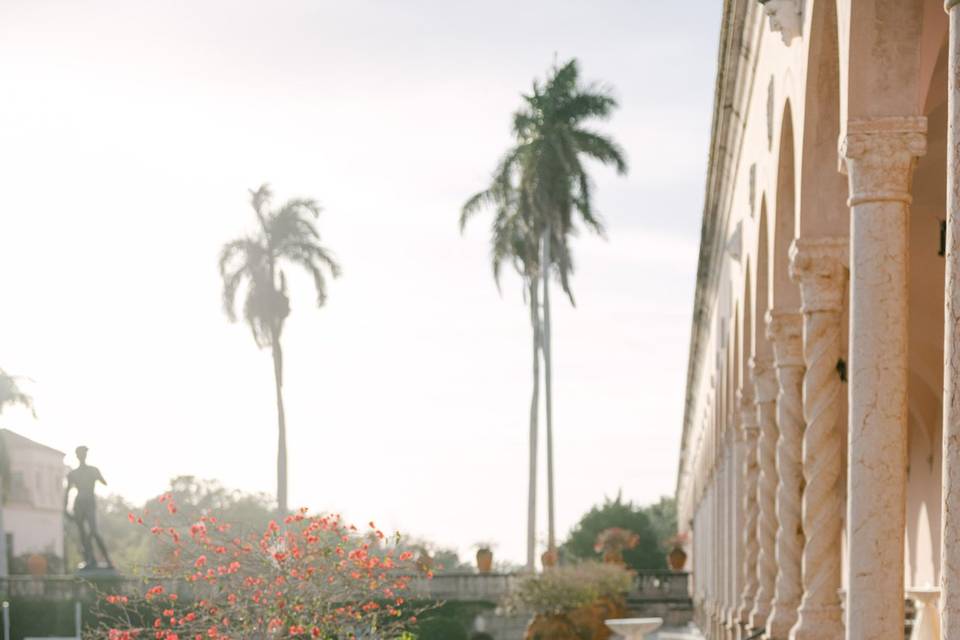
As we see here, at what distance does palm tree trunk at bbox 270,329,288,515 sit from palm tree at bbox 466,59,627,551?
930 centimetres

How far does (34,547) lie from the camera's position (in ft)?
280

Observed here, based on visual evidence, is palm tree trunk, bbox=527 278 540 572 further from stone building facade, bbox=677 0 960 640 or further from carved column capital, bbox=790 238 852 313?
carved column capital, bbox=790 238 852 313

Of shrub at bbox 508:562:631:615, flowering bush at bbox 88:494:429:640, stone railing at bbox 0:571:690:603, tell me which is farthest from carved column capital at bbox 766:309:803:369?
stone railing at bbox 0:571:690:603

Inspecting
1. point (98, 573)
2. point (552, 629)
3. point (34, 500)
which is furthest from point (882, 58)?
point (34, 500)

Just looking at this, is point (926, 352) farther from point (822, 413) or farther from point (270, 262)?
point (270, 262)

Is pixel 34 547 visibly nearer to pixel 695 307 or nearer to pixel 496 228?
pixel 496 228

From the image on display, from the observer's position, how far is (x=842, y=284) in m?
14.1

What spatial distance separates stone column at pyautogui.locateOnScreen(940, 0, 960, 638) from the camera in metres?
6.90

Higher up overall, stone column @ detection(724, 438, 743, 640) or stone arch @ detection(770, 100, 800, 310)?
stone arch @ detection(770, 100, 800, 310)

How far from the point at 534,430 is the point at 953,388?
4696 cm

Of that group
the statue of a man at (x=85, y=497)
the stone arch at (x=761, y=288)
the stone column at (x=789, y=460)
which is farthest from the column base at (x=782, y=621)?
the statue of a man at (x=85, y=497)

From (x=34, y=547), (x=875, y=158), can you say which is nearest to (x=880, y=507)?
(x=875, y=158)

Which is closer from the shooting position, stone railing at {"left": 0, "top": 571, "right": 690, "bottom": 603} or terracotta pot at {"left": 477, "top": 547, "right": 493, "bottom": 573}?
stone railing at {"left": 0, "top": 571, "right": 690, "bottom": 603}

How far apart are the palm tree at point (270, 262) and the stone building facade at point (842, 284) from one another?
36933mm
